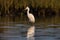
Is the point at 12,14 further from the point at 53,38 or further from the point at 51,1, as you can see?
the point at 53,38

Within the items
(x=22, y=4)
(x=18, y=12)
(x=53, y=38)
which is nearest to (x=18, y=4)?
(x=22, y=4)

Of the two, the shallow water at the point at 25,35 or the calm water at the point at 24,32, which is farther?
the calm water at the point at 24,32

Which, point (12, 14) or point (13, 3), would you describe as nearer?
point (13, 3)

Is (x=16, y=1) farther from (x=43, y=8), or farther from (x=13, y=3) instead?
(x=43, y=8)

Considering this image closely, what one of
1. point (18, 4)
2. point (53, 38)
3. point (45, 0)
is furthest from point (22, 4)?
point (53, 38)

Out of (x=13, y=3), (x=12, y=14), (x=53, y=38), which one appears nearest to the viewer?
(x=53, y=38)

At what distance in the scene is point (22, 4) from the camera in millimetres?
26922

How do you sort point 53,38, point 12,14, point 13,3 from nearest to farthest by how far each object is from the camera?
1. point 53,38
2. point 13,3
3. point 12,14

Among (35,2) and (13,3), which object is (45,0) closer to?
(35,2)

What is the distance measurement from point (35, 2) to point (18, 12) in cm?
251

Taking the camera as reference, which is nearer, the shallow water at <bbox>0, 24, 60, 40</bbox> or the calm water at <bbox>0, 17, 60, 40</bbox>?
the shallow water at <bbox>0, 24, 60, 40</bbox>

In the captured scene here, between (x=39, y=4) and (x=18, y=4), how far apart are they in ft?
6.04

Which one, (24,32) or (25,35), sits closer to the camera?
(25,35)

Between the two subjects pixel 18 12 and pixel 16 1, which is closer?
pixel 16 1
